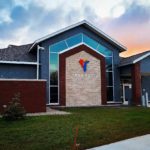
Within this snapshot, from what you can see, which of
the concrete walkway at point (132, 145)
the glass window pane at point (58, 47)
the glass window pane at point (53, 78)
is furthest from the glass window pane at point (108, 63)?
the concrete walkway at point (132, 145)

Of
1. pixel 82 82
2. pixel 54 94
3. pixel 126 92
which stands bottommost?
pixel 54 94

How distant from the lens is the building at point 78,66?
25.0 meters

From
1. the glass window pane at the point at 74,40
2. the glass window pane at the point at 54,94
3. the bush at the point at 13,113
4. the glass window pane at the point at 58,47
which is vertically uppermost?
the glass window pane at the point at 74,40

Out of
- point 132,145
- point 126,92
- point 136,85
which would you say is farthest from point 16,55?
point 132,145

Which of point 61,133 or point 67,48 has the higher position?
point 67,48

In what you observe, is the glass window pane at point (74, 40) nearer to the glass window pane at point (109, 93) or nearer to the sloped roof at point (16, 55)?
the sloped roof at point (16, 55)

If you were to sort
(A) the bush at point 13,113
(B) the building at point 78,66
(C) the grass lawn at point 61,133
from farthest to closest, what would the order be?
(B) the building at point 78,66
(A) the bush at point 13,113
(C) the grass lawn at point 61,133

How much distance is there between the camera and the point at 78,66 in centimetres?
2619

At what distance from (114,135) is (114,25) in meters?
14.7

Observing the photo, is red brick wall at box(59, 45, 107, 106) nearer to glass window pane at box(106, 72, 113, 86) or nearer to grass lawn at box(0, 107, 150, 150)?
glass window pane at box(106, 72, 113, 86)

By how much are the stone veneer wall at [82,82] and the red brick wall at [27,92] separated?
6.38 metres

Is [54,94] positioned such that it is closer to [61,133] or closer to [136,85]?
[136,85]

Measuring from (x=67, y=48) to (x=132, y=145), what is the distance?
18.1m

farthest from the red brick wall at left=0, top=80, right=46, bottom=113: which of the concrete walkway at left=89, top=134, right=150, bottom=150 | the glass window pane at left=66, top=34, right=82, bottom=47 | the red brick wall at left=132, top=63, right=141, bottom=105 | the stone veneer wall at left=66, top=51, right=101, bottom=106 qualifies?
the red brick wall at left=132, top=63, right=141, bottom=105
